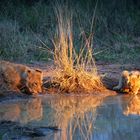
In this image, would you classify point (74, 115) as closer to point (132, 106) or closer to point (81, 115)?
point (81, 115)

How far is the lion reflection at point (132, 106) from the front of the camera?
10.8 m

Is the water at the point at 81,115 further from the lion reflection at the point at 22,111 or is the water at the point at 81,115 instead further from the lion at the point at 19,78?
the lion at the point at 19,78

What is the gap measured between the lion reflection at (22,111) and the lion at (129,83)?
2.00m

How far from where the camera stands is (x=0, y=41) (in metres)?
17.7

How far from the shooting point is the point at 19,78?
41.1 ft

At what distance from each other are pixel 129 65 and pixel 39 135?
7.79 meters

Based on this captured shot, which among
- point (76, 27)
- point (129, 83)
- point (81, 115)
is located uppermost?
point (76, 27)

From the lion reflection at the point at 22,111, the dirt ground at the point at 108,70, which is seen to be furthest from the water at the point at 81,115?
the dirt ground at the point at 108,70

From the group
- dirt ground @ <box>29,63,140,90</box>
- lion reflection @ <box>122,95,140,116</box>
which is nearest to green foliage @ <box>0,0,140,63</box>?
dirt ground @ <box>29,63,140,90</box>

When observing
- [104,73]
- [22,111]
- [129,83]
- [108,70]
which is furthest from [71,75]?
[108,70]

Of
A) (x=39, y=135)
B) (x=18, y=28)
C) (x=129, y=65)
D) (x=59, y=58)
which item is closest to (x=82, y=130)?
(x=39, y=135)

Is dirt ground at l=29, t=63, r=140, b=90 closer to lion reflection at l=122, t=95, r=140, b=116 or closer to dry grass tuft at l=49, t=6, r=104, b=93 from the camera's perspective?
dry grass tuft at l=49, t=6, r=104, b=93

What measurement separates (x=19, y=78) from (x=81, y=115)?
2.45m

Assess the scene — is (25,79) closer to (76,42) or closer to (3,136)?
(3,136)
